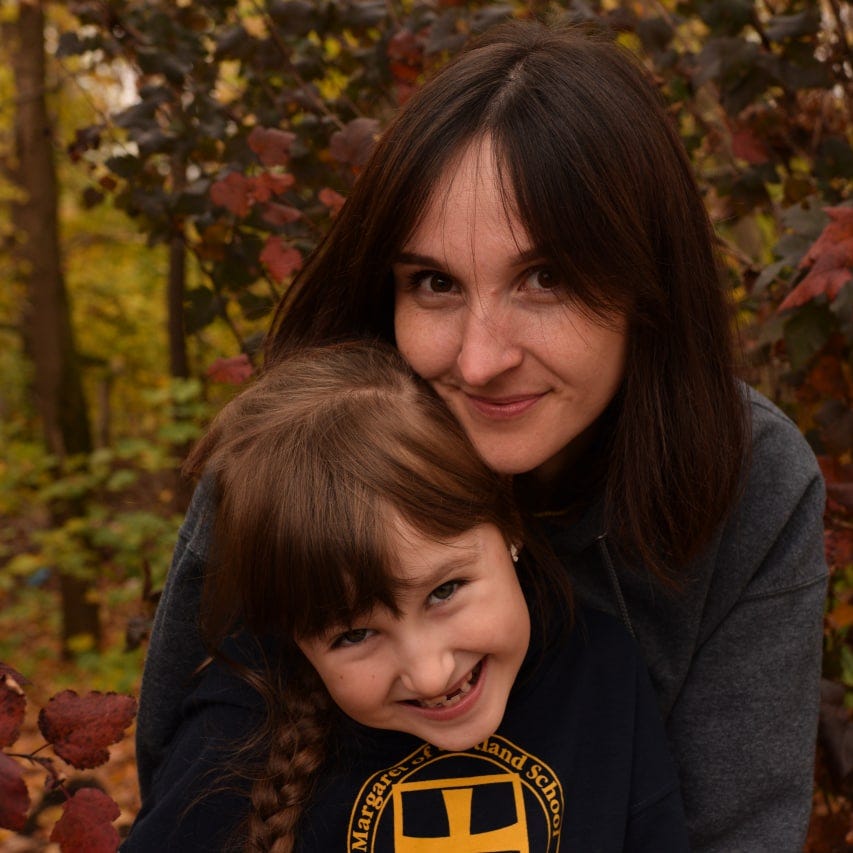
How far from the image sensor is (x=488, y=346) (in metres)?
1.59

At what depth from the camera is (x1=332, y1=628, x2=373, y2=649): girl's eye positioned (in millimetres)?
1531

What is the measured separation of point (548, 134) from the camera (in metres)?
1.56

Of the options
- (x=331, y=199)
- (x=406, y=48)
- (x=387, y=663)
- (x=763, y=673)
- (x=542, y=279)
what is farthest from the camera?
(x=406, y=48)

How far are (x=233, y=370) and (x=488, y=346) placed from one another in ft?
3.03

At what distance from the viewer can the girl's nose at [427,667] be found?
1.46 meters

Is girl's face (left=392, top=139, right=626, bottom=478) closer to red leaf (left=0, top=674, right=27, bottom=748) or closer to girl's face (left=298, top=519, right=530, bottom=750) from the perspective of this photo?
girl's face (left=298, top=519, right=530, bottom=750)

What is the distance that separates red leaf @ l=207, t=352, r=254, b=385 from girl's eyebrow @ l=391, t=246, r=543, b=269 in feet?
2.53

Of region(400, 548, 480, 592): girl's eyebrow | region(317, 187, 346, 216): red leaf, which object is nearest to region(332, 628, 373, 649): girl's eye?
region(400, 548, 480, 592): girl's eyebrow

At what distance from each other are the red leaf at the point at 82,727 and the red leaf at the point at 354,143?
125cm

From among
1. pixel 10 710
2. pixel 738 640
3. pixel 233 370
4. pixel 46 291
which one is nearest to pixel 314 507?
pixel 10 710

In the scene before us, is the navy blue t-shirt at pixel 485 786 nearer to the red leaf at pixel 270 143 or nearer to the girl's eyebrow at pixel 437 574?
the girl's eyebrow at pixel 437 574

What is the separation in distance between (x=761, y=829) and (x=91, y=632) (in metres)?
7.05

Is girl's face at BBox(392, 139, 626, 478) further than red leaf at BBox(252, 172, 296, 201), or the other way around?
red leaf at BBox(252, 172, 296, 201)

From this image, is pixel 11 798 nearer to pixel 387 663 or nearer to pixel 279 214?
pixel 387 663
